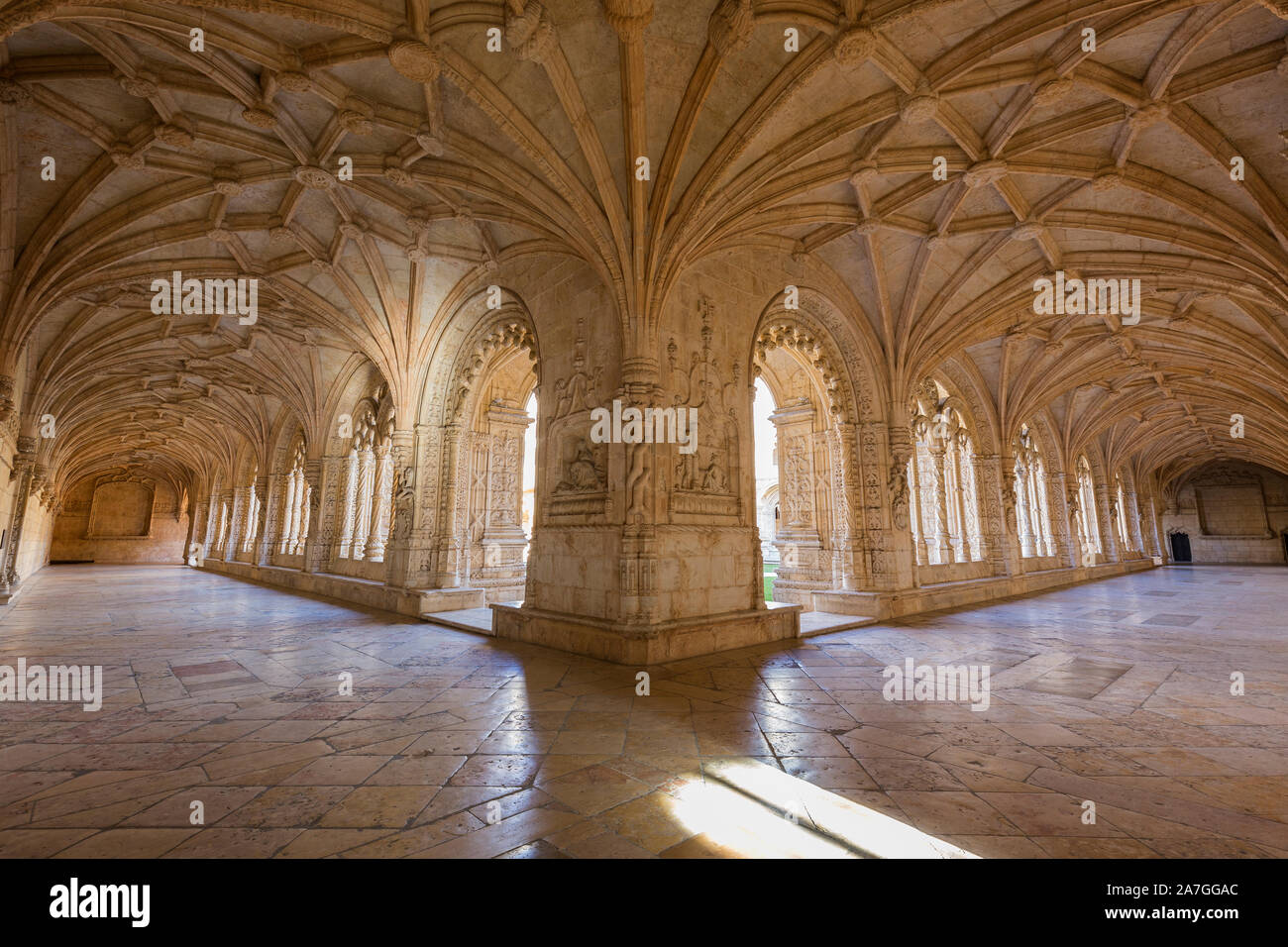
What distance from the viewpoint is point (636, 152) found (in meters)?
6.54

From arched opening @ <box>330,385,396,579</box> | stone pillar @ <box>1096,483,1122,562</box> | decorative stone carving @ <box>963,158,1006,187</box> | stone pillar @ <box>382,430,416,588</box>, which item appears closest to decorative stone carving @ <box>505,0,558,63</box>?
decorative stone carving @ <box>963,158,1006,187</box>

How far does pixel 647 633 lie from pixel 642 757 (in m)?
2.86

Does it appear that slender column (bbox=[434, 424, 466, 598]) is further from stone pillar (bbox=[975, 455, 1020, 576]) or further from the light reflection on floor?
stone pillar (bbox=[975, 455, 1020, 576])

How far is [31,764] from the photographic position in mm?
3156

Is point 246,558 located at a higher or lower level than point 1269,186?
lower

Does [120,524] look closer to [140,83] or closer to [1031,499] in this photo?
[140,83]

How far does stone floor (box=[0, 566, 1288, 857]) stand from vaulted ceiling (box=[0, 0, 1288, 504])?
192 inches

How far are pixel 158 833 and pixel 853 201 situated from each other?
33.9ft

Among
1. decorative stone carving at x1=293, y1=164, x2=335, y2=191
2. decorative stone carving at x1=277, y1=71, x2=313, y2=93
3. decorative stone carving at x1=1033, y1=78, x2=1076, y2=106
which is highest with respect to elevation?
decorative stone carving at x1=293, y1=164, x2=335, y2=191

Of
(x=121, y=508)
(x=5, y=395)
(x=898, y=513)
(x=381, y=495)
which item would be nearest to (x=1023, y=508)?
(x=898, y=513)

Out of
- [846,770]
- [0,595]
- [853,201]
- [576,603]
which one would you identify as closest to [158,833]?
[846,770]

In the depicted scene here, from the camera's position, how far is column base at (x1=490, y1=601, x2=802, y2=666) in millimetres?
6117

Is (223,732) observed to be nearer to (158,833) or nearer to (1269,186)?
(158,833)

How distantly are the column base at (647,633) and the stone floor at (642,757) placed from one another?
0.28 m
